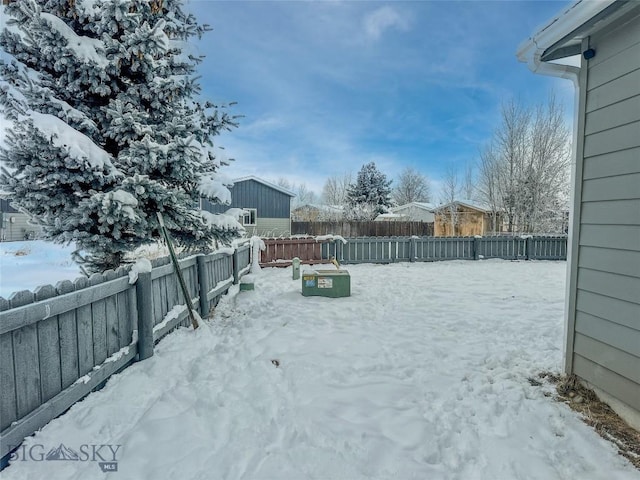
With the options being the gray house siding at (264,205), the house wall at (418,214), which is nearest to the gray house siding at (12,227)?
the gray house siding at (264,205)

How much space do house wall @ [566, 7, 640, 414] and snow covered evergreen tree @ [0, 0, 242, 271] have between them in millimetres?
3927

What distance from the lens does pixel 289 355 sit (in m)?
3.31

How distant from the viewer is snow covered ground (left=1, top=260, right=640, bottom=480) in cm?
175

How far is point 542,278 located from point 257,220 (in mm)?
15239

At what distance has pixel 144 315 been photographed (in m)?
3.02

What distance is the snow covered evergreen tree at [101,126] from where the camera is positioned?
Answer: 3459mm

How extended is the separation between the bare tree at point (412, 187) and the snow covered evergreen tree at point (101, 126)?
38.6 m

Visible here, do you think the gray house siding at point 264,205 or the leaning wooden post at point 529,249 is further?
the gray house siding at point 264,205

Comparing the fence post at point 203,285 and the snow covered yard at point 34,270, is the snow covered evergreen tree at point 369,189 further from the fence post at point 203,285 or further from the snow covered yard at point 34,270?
the fence post at point 203,285

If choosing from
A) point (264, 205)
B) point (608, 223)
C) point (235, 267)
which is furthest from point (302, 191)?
point (608, 223)

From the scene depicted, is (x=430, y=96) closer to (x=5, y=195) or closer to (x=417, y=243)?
(x=417, y=243)

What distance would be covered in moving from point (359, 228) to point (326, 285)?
593 inches

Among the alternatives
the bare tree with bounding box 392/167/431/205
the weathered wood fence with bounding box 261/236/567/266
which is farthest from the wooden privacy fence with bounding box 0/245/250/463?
the bare tree with bounding box 392/167/431/205

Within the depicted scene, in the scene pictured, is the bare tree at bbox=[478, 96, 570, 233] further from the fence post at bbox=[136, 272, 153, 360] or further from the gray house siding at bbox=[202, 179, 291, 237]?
the fence post at bbox=[136, 272, 153, 360]
